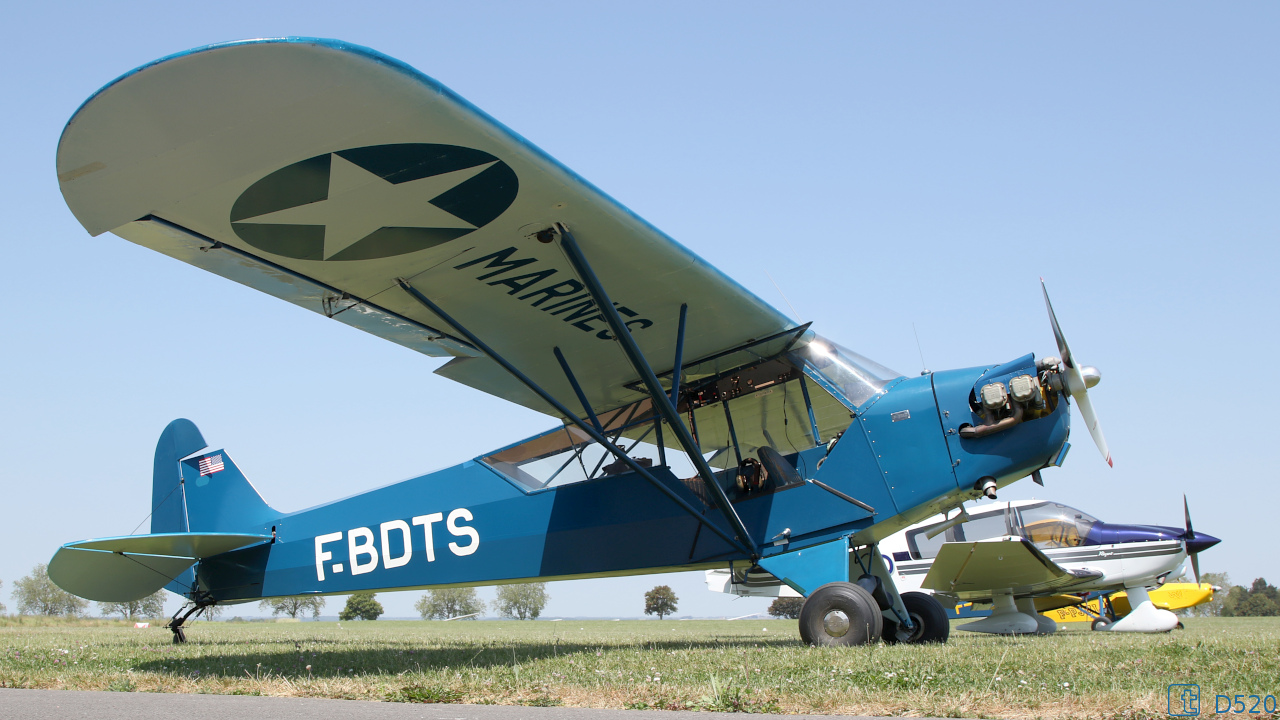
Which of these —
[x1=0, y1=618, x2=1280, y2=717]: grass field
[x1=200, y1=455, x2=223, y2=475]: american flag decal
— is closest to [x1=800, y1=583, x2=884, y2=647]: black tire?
[x1=0, y1=618, x2=1280, y2=717]: grass field

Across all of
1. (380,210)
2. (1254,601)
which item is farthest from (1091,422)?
(1254,601)

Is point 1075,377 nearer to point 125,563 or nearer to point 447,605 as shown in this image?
point 125,563

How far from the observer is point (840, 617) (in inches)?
229

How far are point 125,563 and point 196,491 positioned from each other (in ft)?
7.72

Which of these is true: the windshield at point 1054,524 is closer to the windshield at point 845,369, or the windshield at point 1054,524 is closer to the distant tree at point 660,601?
the windshield at point 845,369

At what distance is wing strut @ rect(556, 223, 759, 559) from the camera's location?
5.64m

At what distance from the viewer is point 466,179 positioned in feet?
16.2

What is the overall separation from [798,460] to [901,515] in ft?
3.09

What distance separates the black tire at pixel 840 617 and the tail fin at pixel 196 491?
237 inches

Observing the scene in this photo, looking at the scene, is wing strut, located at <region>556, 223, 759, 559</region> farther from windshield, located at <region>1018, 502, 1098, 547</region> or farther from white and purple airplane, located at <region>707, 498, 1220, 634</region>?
windshield, located at <region>1018, 502, 1098, 547</region>

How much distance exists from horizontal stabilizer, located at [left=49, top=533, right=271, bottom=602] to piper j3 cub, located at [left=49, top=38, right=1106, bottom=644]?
0.02 meters

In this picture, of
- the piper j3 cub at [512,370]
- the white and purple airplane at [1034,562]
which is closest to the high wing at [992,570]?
the white and purple airplane at [1034,562]

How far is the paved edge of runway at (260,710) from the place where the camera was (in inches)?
132

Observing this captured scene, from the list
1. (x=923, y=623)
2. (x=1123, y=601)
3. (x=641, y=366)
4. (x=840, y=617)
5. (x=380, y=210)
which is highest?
(x=380, y=210)
